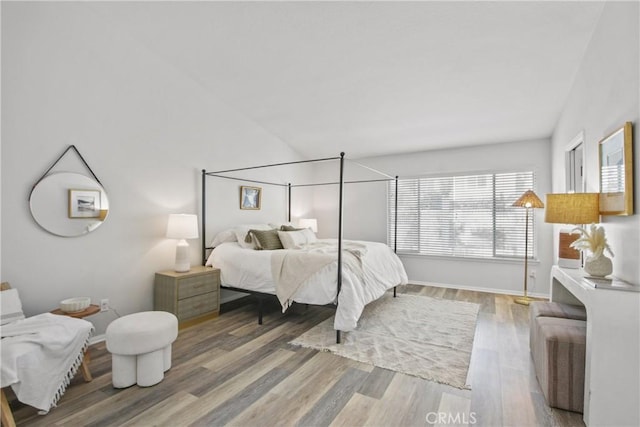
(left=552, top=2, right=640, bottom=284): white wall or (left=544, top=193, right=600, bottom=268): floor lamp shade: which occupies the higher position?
(left=552, top=2, right=640, bottom=284): white wall

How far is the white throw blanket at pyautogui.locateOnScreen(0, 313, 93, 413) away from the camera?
175 cm

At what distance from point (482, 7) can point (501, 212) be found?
10.7 feet

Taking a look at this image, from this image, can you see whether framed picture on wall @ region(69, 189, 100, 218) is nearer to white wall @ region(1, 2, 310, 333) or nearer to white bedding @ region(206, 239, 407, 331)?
white wall @ region(1, 2, 310, 333)

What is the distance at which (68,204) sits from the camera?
2.88m

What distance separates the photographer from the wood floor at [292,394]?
73.2 inches

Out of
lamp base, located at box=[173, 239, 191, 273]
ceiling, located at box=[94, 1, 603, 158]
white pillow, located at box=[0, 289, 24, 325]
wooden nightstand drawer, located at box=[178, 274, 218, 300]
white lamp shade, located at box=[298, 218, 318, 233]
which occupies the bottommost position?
wooden nightstand drawer, located at box=[178, 274, 218, 300]

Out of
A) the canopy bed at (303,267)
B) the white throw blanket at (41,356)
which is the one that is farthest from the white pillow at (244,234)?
the white throw blanket at (41,356)

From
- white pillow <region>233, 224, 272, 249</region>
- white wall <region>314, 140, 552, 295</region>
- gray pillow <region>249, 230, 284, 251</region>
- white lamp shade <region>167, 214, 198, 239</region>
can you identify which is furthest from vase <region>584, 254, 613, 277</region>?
white lamp shade <region>167, 214, 198, 239</region>

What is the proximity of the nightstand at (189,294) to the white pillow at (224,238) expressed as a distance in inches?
21.4

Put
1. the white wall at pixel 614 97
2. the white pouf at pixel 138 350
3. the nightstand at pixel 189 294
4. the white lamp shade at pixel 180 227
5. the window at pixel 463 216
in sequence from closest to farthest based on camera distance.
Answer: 1. the white wall at pixel 614 97
2. the white pouf at pixel 138 350
3. the nightstand at pixel 189 294
4. the white lamp shade at pixel 180 227
5. the window at pixel 463 216

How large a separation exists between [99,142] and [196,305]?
1.94 metres

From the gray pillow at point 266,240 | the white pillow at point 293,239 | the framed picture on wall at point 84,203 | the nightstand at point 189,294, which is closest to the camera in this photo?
the framed picture on wall at point 84,203

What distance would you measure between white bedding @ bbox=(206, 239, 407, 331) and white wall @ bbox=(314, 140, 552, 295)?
4.34 ft

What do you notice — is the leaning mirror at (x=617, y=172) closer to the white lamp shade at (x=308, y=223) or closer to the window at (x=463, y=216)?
the window at (x=463, y=216)
